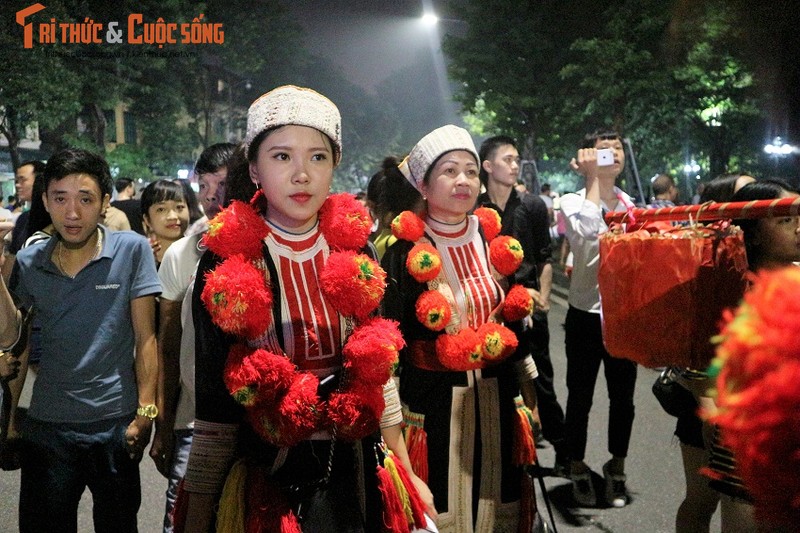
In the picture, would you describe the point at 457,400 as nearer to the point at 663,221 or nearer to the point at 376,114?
the point at 663,221

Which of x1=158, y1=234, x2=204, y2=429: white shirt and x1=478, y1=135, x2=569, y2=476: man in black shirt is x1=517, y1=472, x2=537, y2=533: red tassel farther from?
x1=478, y1=135, x2=569, y2=476: man in black shirt

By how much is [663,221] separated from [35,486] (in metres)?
2.78

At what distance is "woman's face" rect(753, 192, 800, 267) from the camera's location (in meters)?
2.48

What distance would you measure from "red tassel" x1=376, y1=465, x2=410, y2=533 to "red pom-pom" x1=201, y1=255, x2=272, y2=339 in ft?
2.05

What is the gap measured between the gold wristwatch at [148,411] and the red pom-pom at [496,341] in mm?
1516

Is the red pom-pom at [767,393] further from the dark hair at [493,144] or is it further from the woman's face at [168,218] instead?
the dark hair at [493,144]

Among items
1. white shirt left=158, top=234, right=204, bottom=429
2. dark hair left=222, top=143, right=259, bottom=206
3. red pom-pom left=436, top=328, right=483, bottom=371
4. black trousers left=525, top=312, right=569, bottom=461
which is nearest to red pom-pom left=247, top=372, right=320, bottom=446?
dark hair left=222, top=143, right=259, bottom=206

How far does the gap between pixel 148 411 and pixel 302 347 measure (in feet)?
4.06

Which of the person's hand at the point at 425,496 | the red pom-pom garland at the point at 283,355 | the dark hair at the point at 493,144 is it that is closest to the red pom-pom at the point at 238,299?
the red pom-pom garland at the point at 283,355

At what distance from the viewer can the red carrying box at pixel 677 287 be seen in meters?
1.95

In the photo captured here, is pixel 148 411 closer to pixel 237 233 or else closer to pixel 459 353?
pixel 237 233

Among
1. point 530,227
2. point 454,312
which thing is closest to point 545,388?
point 530,227

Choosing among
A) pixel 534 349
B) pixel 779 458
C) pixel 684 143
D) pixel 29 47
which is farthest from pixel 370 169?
pixel 779 458

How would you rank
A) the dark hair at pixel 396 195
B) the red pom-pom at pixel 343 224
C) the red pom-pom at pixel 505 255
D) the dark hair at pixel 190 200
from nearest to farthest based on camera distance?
the red pom-pom at pixel 343 224 < the red pom-pom at pixel 505 255 < the dark hair at pixel 396 195 < the dark hair at pixel 190 200
